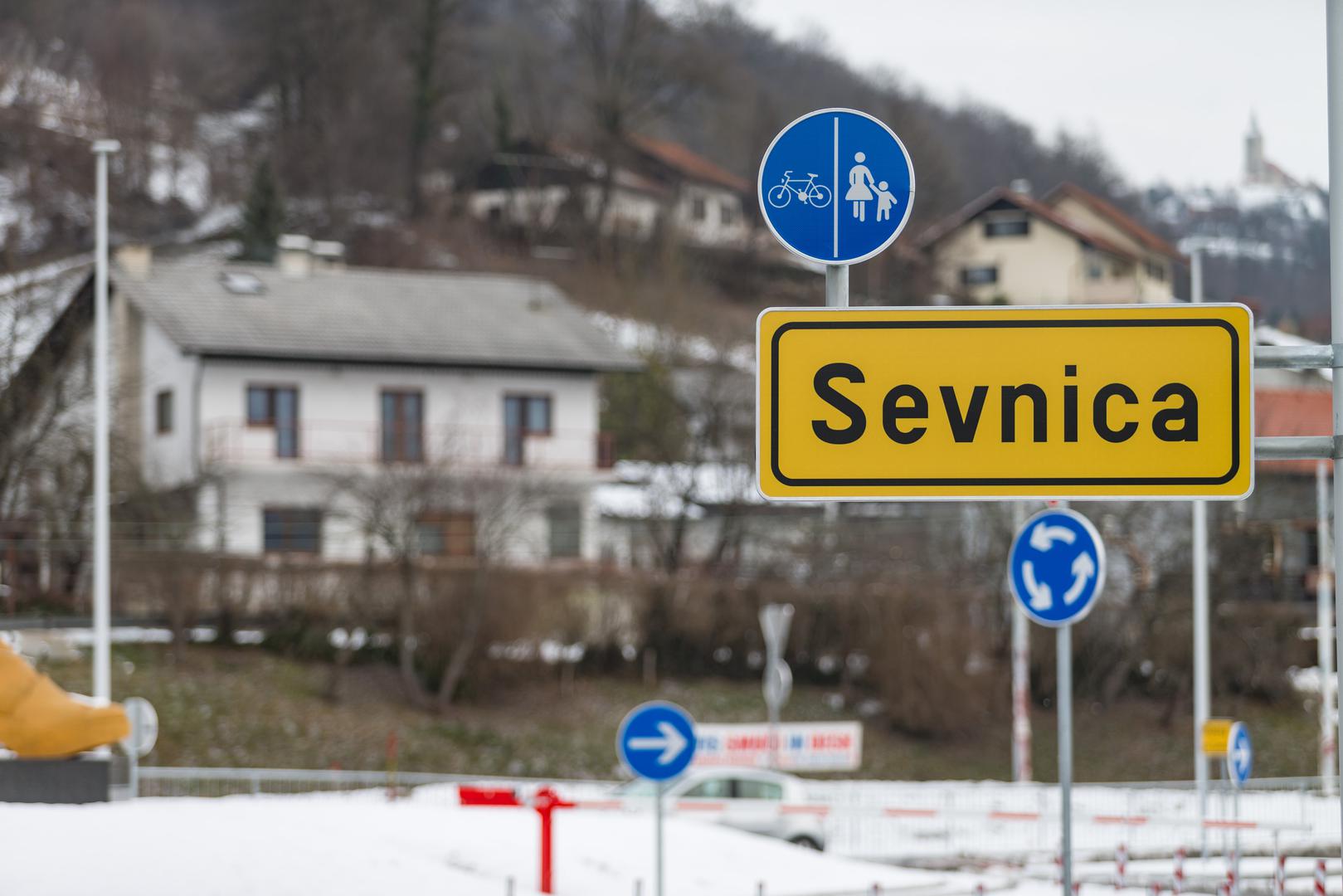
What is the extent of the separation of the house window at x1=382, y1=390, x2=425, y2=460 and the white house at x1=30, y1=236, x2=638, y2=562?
0.05 m

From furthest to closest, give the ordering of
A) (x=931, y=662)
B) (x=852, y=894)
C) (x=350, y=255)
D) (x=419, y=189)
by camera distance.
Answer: (x=419, y=189) → (x=350, y=255) → (x=931, y=662) → (x=852, y=894)

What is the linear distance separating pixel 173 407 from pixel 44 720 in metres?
29.6

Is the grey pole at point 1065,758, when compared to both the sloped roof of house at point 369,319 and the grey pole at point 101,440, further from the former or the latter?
the sloped roof of house at point 369,319

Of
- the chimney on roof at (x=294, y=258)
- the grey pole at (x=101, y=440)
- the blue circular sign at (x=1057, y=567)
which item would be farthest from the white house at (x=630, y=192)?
the blue circular sign at (x=1057, y=567)

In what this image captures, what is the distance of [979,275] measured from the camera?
277 feet

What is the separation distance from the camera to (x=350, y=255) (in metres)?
78.5

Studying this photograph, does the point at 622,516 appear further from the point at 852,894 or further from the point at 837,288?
the point at 837,288

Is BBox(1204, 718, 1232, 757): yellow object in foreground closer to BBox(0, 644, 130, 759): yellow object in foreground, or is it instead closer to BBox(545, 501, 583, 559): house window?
BBox(0, 644, 130, 759): yellow object in foreground

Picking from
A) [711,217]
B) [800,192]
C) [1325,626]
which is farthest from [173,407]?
[711,217]

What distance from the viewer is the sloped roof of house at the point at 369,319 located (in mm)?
47000

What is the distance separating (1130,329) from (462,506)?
1406 inches

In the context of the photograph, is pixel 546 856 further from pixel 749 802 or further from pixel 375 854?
pixel 749 802

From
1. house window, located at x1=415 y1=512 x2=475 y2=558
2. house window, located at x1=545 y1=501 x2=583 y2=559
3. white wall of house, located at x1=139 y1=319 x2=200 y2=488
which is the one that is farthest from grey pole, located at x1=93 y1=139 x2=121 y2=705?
house window, located at x1=545 y1=501 x2=583 y2=559

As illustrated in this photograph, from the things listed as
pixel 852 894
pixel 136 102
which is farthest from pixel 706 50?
pixel 852 894
